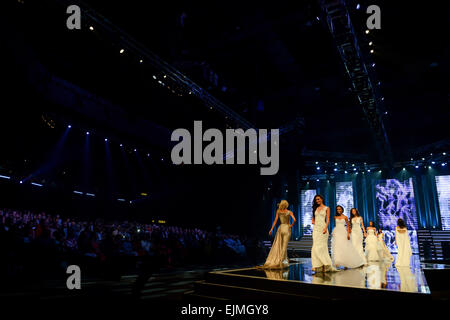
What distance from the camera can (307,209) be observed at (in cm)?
2195

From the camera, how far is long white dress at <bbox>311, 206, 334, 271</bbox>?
247 inches

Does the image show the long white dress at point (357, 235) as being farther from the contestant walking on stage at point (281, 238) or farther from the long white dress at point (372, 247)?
the contestant walking on stage at point (281, 238)

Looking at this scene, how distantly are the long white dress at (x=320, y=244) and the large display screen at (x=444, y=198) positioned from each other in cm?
1587

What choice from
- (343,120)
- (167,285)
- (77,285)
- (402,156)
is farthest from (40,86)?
(402,156)

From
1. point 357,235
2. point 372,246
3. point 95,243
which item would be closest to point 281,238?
point 357,235

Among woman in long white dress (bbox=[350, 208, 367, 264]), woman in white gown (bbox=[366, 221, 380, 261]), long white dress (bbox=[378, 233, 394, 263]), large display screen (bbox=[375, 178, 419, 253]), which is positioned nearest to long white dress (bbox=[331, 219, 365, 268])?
woman in long white dress (bbox=[350, 208, 367, 264])

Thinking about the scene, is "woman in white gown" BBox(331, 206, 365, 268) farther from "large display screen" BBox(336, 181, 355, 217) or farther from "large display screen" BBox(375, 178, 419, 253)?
"large display screen" BBox(336, 181, 355, 217)

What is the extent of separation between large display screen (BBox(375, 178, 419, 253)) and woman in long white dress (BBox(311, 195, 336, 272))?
14565 millimetres

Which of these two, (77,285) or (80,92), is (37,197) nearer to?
(80,92)

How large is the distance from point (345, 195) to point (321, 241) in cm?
1615

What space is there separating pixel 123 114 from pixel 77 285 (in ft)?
25.0

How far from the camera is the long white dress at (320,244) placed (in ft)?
20.6

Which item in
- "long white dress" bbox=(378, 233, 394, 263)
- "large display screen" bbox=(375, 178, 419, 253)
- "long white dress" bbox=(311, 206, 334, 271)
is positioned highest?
"large display screen" bbox=(375, 178, 419, 253)

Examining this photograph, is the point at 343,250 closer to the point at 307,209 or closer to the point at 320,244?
the point at 320,244
